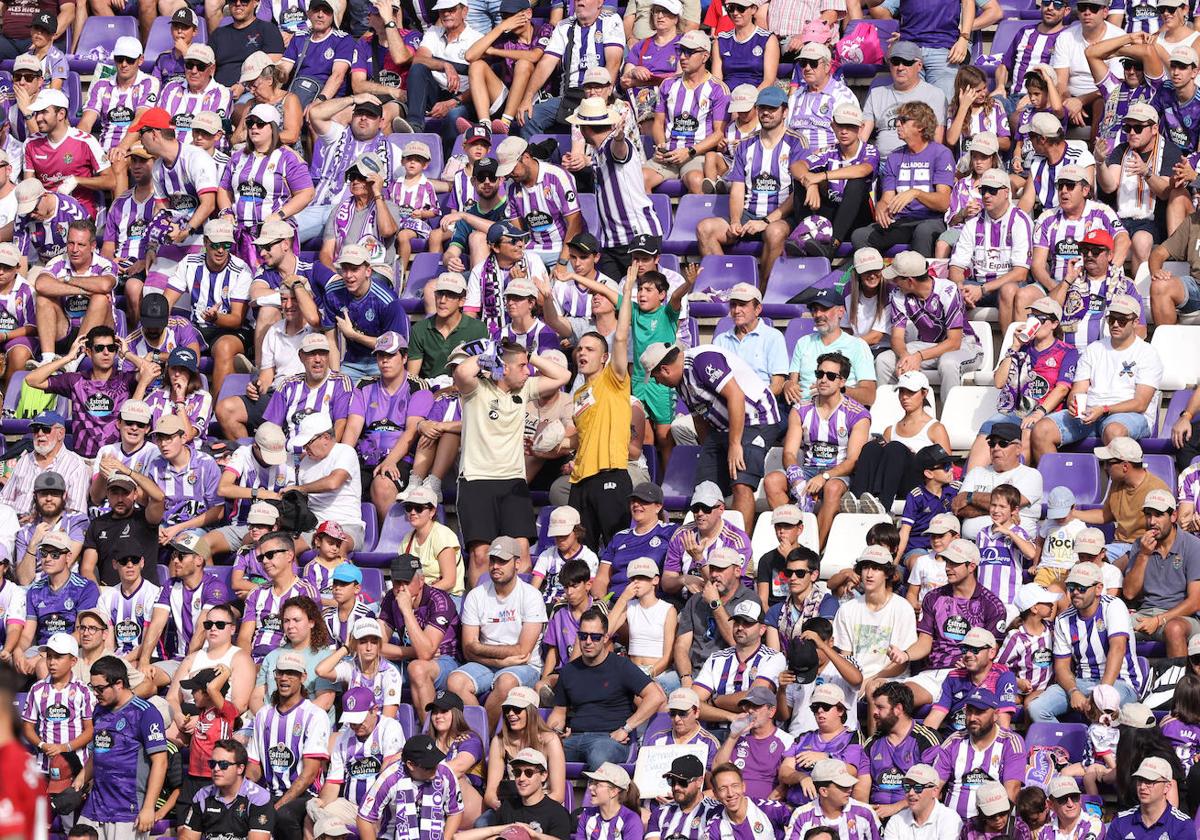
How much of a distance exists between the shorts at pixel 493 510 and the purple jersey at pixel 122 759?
1.95 m

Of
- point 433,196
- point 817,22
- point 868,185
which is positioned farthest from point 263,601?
point 817,22

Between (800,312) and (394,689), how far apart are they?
3.74 meters

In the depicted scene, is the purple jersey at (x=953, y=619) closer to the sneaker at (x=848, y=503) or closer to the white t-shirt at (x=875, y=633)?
the white t-shirt at (x=875, y=633)

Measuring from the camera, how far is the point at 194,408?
13797 millimetres

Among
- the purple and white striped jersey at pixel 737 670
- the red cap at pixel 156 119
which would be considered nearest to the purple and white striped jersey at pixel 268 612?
the purple and white striped jersey at pixel 737 670

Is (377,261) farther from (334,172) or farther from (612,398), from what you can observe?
(612,398)

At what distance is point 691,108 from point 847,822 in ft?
19.4

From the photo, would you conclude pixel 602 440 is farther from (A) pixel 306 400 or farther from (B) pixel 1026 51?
(B) pixel 1026 51

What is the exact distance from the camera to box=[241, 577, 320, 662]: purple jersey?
12422mm

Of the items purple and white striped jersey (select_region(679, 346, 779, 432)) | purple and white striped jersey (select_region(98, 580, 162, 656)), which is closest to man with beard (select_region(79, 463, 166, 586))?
purple and white striped jersey (select_region(98, 580, 162, 656))

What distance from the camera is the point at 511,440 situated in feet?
42.3

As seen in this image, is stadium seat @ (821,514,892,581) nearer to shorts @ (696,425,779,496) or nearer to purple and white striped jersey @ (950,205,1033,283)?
shorts @ (696,425,779,496)

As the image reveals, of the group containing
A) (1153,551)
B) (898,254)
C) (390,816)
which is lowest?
(390,816)

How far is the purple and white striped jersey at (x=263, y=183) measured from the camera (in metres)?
15.1
